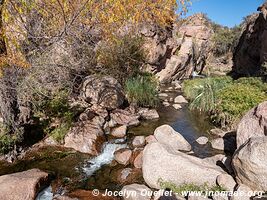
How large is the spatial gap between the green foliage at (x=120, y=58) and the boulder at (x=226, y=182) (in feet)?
28.6

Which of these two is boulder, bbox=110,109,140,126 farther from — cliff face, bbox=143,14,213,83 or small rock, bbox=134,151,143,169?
cliff face, bbox=143,14,213,83

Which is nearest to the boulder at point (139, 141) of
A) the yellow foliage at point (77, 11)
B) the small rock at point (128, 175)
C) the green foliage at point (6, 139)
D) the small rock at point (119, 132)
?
the small rock at point (119, 132)

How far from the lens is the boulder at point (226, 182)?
5.91 m

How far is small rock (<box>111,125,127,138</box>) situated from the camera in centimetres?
981

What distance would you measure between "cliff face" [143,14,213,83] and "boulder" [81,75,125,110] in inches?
227

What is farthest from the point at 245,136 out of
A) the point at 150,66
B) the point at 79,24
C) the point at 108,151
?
the point at 150,66

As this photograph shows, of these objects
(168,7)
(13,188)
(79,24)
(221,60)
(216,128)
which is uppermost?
(221,60)

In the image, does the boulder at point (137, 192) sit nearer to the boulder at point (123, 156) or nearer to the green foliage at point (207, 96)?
the boulder at point (123, 156)

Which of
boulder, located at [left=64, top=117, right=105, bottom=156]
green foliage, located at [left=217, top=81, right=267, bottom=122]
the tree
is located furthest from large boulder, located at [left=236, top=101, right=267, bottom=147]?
boulder, located at [left=64, top=117, right=105, bottom=156]

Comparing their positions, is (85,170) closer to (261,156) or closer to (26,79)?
(26,79)

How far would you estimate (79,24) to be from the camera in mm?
6387

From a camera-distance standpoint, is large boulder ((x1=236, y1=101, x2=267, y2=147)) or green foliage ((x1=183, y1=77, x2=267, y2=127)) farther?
green foliage ((x1=183, y1=77, x2=267, y2=127))

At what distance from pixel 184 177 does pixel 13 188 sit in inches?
163

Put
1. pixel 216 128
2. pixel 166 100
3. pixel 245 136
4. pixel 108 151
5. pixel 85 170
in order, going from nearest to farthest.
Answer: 1. pixel 245 136
2. pixel 85 170
3. pixel 108 151
4. pixel 216 128
5. pixel 166 100
